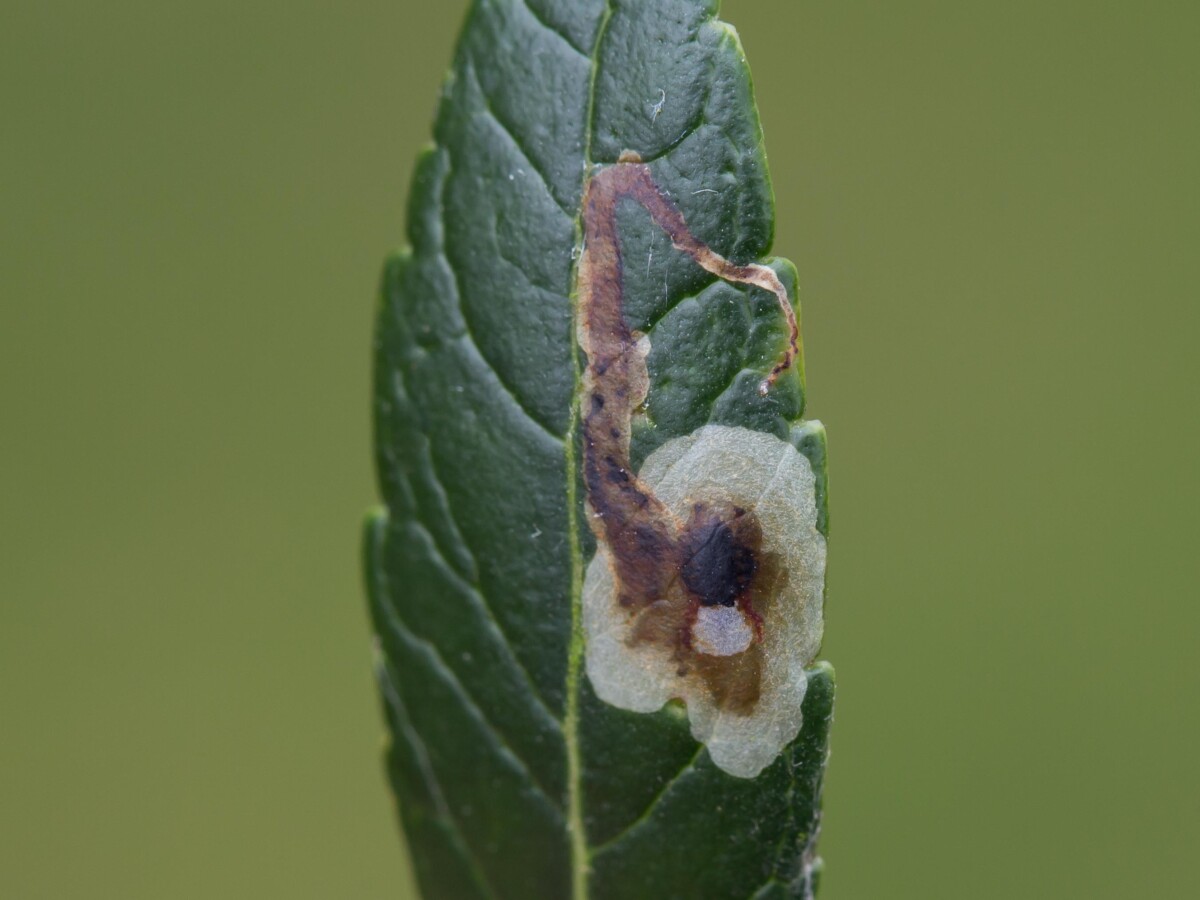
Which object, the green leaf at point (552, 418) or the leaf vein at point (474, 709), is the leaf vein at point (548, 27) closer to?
the green leaf at point (552, 418)

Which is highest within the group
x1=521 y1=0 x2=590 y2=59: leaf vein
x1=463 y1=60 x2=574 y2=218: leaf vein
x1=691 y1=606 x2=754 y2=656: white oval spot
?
x1=521 y1=0 x2=590 y2=59: leaf vein

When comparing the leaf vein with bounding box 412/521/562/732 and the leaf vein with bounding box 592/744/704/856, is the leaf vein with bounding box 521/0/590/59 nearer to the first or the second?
the leaf vein with bounding box 412/521/562/732

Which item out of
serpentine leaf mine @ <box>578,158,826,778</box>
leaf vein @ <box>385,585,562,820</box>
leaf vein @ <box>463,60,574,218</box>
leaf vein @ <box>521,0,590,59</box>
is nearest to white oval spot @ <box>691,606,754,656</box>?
serpentine leaf mine @ <box>578,158,826,778</box>

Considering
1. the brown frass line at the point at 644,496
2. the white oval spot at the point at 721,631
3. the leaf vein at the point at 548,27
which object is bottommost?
the white oval spot at the point at 721,631

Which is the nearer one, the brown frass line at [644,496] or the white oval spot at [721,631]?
the brown frass line at [644,496]

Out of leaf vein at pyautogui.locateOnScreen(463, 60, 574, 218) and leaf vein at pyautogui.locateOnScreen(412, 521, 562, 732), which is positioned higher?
leaf vein at pyautogui.locateOnScreen(463, 60, 574, 218)

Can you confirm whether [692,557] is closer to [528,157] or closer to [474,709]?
[474,709]

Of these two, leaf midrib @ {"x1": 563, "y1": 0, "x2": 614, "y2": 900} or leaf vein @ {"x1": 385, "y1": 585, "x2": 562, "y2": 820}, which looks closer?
leaf midrib @ {"x1": 563, "y1": 0, "x2": 614, "y2": 900}

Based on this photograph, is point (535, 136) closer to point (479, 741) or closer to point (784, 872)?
point (479, 741)

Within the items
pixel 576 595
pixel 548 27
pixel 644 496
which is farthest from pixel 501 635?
pixel 548 27

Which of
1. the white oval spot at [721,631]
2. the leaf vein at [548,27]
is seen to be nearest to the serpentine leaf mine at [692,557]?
the white oval spot at [721,631]

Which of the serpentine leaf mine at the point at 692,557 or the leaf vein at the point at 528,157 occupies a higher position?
the leaf vein at the point at 528,157
